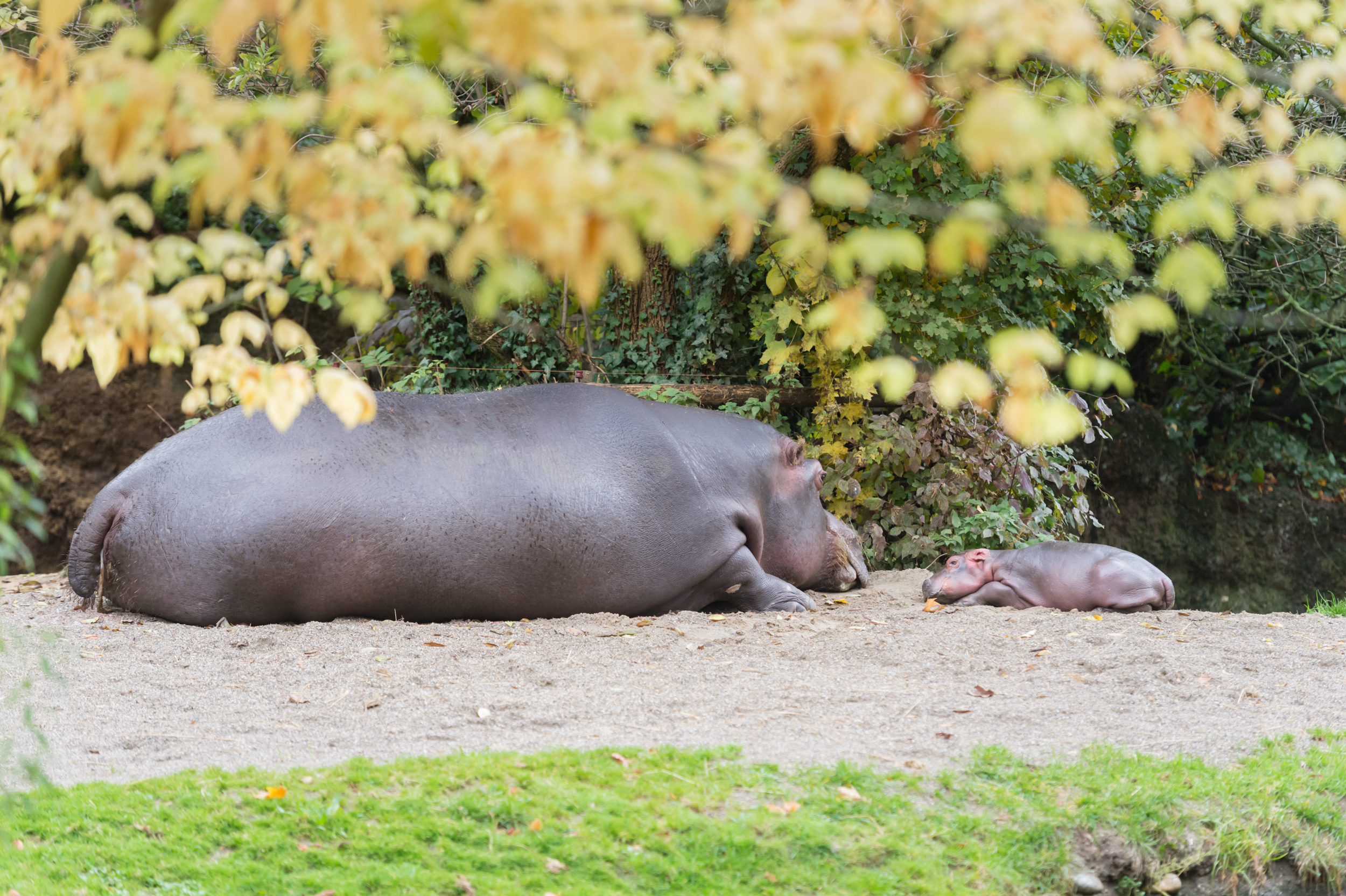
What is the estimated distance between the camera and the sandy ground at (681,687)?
3.83m

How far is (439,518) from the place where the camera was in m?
5.71

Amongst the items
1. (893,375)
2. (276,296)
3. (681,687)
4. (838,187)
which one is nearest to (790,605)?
(681,687)

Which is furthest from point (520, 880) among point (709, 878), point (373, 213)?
point (373, 213)

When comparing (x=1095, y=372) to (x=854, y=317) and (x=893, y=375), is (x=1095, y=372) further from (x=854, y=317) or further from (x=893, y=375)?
(x=854, y=317)

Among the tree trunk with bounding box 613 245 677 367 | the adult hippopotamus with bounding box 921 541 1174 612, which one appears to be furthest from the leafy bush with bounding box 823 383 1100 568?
the tree trunk with bounding box 613 245 677 367

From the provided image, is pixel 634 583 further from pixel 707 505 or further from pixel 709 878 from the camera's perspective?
pixel 709 878

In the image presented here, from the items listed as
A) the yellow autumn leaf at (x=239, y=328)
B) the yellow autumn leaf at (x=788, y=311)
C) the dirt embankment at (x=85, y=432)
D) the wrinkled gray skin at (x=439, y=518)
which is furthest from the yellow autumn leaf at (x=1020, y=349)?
the dirt embankment at (x=85, y=432)

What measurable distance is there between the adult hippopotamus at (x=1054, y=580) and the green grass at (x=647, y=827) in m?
2.76

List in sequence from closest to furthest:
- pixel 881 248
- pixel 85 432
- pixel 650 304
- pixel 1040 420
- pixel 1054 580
A: pixel 881 248 → pixel 1040 420 → pixel 1054 580 → pixel 650 304 → pixel 85 432

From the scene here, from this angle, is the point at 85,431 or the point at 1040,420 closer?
the point at 1040,420

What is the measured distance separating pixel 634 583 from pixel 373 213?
14.9ft

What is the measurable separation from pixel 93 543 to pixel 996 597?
191 inches

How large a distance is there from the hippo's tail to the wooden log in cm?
320

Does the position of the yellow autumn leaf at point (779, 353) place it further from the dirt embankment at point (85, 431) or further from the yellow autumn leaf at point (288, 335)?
the yellow autumn leaf at point (288, 335)
